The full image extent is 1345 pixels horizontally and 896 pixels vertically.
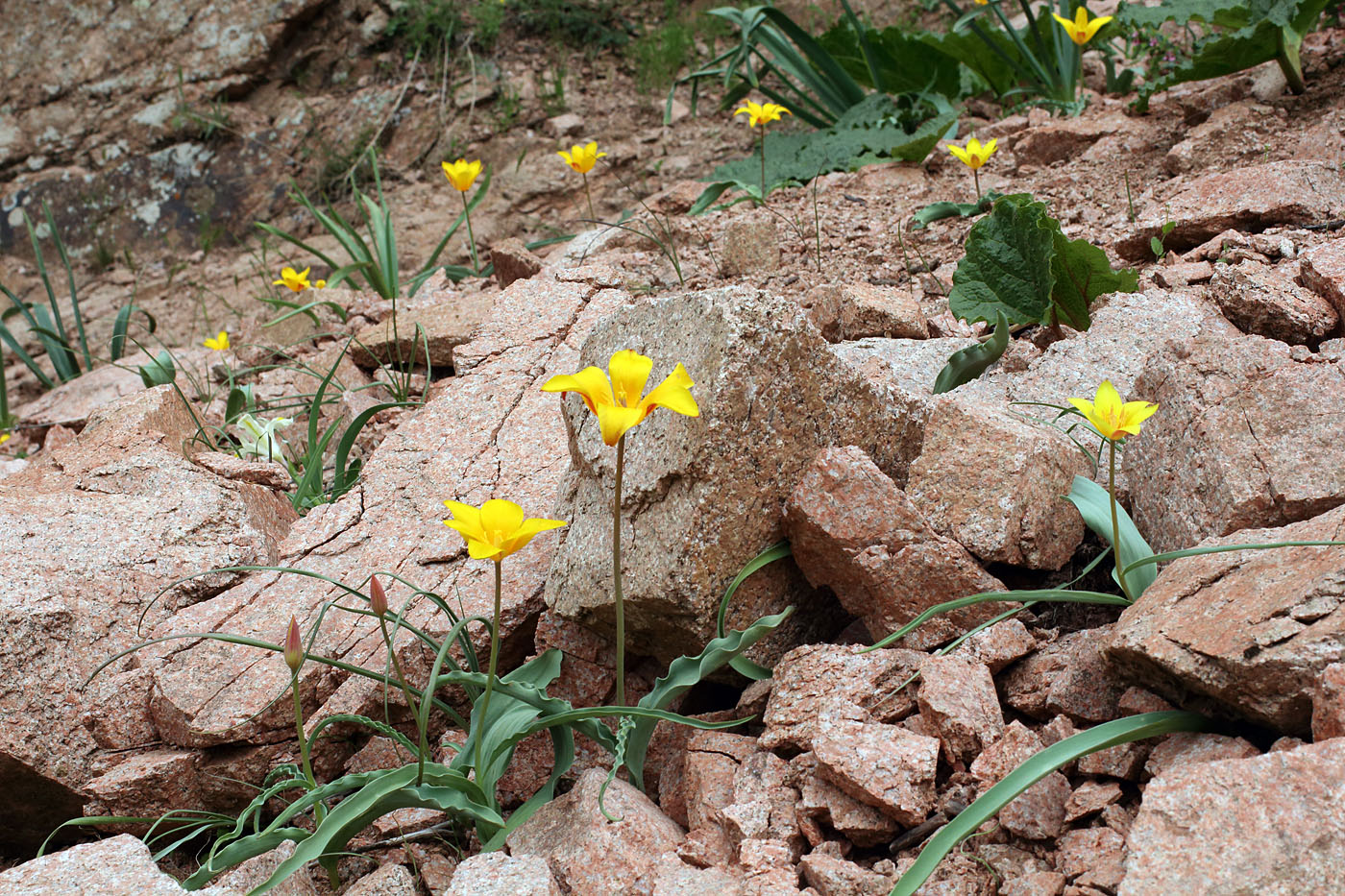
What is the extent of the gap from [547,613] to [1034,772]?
0.90 meters

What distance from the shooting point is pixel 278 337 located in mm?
4086

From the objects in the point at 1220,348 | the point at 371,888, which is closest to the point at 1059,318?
the point at 1220,348

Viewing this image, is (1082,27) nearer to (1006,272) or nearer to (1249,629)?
(1006,272)

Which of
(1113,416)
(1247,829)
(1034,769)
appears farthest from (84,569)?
(1247,829)

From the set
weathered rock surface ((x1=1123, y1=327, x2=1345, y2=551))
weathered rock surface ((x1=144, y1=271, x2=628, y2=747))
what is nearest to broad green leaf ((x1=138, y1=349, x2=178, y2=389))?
weathered rock surface ((x1=144, y1=271, x2=628, y2=747))

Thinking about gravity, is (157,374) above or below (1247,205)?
below

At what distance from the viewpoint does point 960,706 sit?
1.50 metres

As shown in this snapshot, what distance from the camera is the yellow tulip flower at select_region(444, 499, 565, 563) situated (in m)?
1.36

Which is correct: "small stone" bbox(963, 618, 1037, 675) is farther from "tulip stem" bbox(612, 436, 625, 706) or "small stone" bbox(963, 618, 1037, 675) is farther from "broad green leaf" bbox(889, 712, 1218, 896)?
"tulip stem" bbox(612, 436, 625, 706)

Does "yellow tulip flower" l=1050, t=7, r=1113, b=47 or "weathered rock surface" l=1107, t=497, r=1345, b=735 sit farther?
"yellow tulip flower" l=1050, t=7, r=1113, b=47

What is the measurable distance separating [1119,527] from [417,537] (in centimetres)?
138

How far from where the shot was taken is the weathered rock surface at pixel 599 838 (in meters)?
1.43

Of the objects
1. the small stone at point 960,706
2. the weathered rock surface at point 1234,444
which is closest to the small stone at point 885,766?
the small stone at point 960,706

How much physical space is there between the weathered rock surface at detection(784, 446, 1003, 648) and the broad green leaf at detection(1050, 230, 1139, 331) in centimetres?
101
